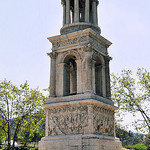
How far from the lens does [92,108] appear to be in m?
16.6

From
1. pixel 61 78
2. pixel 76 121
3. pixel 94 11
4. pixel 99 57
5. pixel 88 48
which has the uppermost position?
pixel 94 11

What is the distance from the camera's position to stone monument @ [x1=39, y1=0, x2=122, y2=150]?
1648 cm

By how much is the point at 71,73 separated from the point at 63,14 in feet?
18.2

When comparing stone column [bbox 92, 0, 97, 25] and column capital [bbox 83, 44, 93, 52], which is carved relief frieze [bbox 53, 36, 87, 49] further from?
stone column [bbox 92, 0, 97, 25]

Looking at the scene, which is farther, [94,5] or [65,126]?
[94,5]

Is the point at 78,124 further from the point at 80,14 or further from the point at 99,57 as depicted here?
the point at 80,14

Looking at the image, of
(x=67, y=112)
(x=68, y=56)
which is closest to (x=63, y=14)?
(x=68, y=56)

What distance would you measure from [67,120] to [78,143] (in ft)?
6.59

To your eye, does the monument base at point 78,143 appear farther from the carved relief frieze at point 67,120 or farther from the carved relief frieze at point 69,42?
the carved relief frieze at point 69,42

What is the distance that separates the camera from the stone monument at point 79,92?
16.5 meters

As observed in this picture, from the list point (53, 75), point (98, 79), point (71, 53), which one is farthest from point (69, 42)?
point (98, 79)

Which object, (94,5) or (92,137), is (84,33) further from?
(92,137)

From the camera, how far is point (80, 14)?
22.3 meters

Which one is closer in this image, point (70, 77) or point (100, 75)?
point (100, 75)
